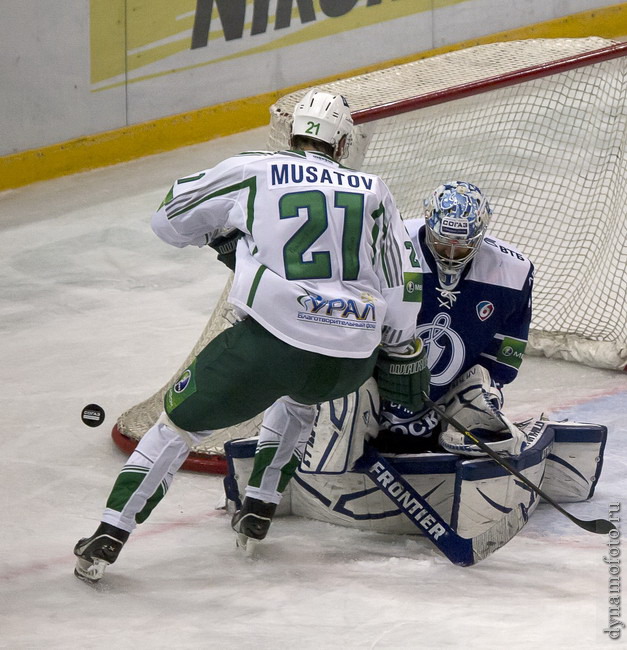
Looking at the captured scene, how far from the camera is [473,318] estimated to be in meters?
3.31

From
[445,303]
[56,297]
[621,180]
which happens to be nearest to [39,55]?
[56,297]

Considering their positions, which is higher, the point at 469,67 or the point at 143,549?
the point at 469,67

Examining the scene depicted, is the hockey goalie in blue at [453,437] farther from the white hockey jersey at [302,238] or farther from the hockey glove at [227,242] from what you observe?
the hockey glove at [227,242]

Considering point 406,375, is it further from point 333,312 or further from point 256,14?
point 256,14

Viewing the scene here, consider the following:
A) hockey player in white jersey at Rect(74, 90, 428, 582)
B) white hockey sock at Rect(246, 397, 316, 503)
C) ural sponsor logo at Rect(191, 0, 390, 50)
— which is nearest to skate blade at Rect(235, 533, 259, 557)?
white hockey sock at Rect(246, 397, 316, 503)

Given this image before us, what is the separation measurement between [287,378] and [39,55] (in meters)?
3.99

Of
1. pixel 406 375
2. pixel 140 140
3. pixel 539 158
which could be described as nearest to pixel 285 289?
pixel 406 375

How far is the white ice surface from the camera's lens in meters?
2.77

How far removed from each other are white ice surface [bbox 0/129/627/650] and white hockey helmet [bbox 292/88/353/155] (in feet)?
3.35

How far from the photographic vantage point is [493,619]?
280 cm

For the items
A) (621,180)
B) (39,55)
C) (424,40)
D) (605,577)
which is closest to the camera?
(605,577)

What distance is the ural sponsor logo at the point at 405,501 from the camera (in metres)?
3.15

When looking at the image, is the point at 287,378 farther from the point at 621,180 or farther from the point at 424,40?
the point at 424,40

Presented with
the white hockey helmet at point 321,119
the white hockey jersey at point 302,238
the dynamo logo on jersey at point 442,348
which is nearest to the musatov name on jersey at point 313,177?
the white hockey jersey at point 302,238
